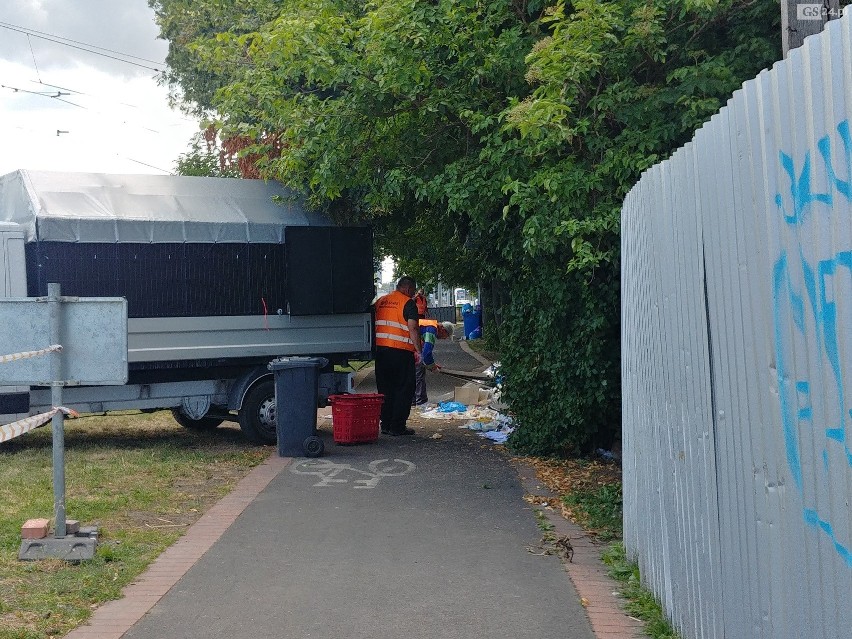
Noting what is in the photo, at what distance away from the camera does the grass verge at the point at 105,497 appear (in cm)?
596

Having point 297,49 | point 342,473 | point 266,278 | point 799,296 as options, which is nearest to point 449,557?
point 342,473

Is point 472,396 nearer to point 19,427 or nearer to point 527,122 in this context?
point 527,122

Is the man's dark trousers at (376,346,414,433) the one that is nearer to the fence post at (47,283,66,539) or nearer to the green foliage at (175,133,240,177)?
the fence post at (47,283,66,539)

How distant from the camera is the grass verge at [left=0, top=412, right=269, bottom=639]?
5957 mm

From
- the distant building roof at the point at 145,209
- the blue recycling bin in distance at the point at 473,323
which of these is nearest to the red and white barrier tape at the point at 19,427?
the distant building roof at the point at 145,209

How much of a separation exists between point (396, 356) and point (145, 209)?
3.73m

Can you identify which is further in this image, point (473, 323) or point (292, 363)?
point (473, 323)

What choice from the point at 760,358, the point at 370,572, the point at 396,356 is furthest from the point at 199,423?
the point at 760,358

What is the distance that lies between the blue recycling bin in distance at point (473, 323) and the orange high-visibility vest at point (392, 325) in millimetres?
29119

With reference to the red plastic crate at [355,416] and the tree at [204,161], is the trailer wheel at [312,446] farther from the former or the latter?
the tree at [204,161]

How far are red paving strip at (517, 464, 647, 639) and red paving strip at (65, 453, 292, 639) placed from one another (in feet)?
8.08

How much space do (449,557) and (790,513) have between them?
4.31 meters

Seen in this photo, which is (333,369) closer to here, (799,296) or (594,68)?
(594,68)

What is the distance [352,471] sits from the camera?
10930 mm
